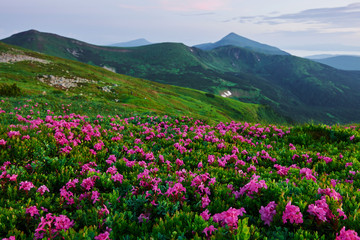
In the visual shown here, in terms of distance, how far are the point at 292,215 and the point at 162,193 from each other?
2538 mm

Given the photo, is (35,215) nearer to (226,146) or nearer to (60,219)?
(60,219)

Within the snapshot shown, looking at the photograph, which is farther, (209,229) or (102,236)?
(209,229)

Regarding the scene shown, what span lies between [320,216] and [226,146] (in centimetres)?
497

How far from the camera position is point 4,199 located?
432 cm

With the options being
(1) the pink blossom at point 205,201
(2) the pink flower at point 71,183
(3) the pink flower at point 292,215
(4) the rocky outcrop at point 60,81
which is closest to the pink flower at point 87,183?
(2) the pink flower at point 71,183

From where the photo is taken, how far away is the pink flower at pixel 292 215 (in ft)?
11.6

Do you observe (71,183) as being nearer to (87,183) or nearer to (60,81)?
(87,183)

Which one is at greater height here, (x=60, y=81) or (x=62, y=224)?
(x=60, y=81)

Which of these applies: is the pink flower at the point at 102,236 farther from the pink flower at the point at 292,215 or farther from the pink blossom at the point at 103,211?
the pink flower at the point at 292,215

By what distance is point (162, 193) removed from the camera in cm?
466

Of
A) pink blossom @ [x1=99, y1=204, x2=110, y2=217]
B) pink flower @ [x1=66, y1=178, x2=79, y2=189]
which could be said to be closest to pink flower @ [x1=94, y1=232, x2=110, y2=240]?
pink blossom @ [x1=99, y1=204, x2=110, y2=217]

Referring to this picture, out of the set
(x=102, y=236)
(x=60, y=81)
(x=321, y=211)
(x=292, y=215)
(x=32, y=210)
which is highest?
(x=60, y=81)

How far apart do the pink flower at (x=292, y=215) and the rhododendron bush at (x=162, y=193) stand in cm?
2

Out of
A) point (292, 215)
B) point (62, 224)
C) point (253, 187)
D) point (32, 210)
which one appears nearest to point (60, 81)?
point (32, 210)
